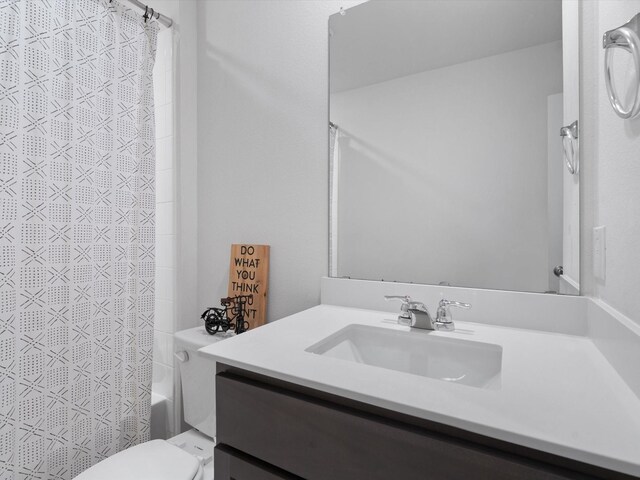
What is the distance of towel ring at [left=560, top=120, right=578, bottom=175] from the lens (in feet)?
3.03

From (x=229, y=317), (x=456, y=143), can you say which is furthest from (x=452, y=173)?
(x=229, y=317)

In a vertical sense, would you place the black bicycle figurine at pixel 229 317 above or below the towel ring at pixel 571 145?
below

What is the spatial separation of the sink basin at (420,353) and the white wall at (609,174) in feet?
1.00

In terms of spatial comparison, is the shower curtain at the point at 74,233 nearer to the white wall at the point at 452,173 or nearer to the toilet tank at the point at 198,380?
the toilet tank at the point at 198,380

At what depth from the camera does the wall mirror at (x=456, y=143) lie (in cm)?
96

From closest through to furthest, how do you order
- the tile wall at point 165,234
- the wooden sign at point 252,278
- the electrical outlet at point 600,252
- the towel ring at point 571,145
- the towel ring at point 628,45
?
the towel ring at point 628,45 < the electrical outlet at point 600,252 < the towel ring at point 571,145 < the wooden sign at point 252,278 < the tile wall at point 165,234

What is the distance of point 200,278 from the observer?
174 cm

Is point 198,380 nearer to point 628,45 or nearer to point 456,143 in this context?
point 456,143

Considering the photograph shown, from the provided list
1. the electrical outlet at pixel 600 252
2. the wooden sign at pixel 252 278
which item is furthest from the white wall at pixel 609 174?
the wooden sign at pixel 252 278

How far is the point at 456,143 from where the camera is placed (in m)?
1.08

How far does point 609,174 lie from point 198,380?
1477 millimetres

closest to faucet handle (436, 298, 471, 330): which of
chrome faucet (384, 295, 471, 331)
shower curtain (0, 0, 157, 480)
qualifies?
chrome faucet (384, 295, 471, 331)

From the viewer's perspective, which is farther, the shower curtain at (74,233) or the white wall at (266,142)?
A: the white wall at (266,142)

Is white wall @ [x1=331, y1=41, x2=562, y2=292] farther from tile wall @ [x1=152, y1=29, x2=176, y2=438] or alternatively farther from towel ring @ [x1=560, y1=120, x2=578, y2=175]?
tile wall @ [x1=152, y1=29, x2=176, y2=438]
